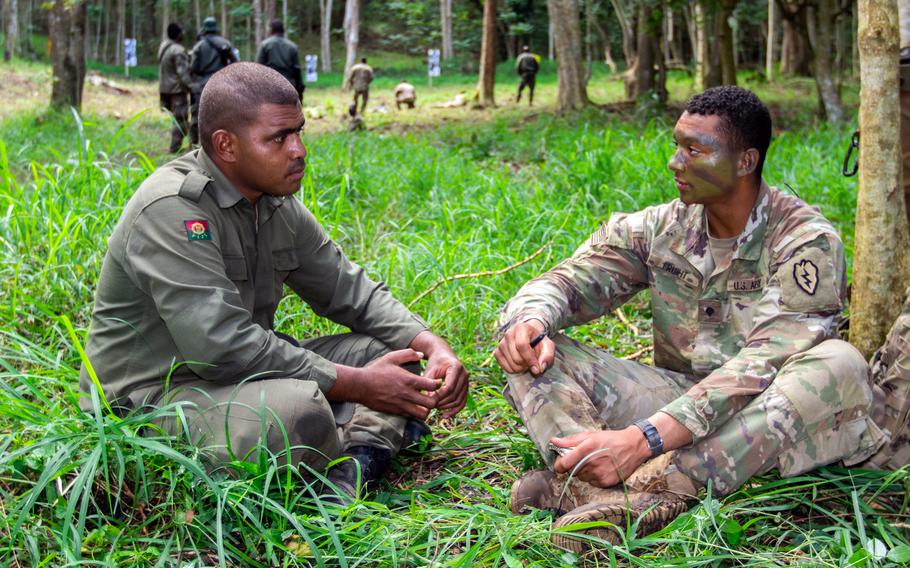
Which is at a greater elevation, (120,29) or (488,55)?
(120,29)

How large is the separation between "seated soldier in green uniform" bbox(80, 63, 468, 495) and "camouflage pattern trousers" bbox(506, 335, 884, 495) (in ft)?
1.25

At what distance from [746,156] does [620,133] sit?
5.33 metres

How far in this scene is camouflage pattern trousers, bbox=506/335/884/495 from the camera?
7.39 ft

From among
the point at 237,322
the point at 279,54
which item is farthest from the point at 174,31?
the point at 237,322

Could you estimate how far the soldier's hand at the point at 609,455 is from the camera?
2232 mm

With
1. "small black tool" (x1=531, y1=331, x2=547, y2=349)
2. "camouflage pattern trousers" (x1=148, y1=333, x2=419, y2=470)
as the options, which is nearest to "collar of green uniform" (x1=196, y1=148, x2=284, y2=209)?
"camouflage pattern trousers" (x1=148, y1=333, x2=419, y2=470)

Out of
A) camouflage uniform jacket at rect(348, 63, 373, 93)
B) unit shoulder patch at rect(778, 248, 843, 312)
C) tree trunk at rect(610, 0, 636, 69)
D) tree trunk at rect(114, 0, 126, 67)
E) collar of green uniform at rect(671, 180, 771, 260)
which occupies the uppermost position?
tree trunk at rect(114, 0, 126, 67)

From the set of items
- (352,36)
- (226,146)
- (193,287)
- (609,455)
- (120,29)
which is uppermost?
(120,29)

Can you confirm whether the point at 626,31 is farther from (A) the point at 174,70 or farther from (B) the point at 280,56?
(A) the point at 174,70

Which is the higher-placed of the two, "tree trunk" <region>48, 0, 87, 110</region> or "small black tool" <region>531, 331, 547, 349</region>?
"tree trunk" <region>48, 0, 87, 110</region>

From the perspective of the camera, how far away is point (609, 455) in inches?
87.8

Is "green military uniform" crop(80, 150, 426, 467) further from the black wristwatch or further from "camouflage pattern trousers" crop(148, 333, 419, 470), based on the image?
the black wristwatch

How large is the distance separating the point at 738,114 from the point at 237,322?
5.20 ft

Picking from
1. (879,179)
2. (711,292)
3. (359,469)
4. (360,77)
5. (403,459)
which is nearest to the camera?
(359,469)
